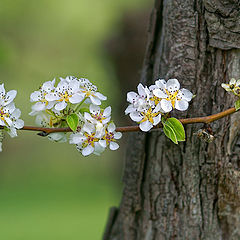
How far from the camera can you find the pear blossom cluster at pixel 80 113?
144 cm

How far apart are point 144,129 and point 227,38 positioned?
0.43 meters

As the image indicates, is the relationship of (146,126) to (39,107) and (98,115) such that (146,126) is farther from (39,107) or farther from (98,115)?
(39,107)

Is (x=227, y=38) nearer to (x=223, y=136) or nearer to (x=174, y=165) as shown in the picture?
(x=223, y=136)

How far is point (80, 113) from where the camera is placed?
4.91 ft

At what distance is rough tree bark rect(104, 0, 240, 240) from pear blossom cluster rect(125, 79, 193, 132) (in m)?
0.20

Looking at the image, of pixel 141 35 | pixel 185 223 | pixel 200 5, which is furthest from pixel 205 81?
pixel 141 35

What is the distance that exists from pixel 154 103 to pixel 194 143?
0.30m

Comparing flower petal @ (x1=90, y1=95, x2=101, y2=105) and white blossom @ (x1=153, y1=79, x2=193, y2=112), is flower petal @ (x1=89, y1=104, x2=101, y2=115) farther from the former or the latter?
white blossom @ (x1=153, y1=79, x2=193, y2=112)

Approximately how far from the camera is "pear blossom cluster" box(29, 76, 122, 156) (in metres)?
1.44

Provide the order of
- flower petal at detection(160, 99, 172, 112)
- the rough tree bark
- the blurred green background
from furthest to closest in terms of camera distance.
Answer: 1. the blurred green background
2. the rough tree bark
3. flower petal at detection(160, 99, 172, 112)

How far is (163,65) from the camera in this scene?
168cm

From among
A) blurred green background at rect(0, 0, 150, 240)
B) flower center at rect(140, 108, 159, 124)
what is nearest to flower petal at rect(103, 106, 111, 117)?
flower center at rect(140, 108, 159, 124)

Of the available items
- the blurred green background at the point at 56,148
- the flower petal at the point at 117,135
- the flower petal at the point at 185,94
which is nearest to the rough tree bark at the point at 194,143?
the flower petal at the point at 185,94

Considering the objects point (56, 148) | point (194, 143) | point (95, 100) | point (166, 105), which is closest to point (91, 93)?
point (95, 100)
